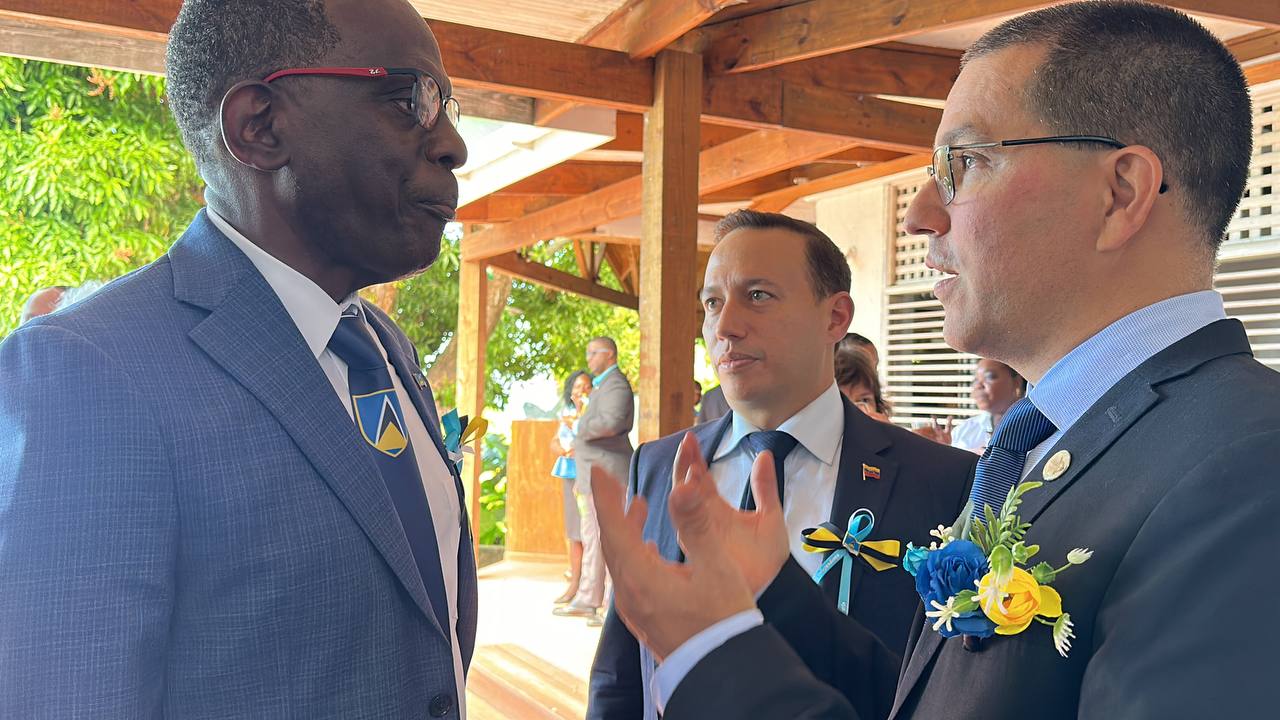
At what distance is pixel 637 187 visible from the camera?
29.2ft

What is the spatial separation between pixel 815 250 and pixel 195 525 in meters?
1.70

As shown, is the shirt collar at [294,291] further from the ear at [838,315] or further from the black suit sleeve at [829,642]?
the ear at [838,315]

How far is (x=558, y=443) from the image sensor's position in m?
9.85

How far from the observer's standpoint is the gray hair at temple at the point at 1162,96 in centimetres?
120

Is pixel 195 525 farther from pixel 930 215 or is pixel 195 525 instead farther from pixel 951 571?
pixel 930 215

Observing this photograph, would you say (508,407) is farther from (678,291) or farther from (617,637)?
(617,637)

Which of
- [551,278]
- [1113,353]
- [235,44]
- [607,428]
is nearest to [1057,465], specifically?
[1113,353]

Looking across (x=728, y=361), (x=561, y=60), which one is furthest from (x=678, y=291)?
(x=728, y=361)

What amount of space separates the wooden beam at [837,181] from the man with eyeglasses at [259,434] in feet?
21.6

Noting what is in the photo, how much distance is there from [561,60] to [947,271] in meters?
4.19

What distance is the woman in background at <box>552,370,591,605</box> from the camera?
31.1ft

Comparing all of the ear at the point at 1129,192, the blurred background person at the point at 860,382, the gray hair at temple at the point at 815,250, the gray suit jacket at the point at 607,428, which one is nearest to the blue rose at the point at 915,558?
the ear at the point at 1129,192

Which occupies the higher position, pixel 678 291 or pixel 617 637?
pixel 678 291

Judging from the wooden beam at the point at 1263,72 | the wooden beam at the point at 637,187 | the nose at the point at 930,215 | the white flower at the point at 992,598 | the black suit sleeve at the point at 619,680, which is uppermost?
the wooden beam at the point at 1263,72
